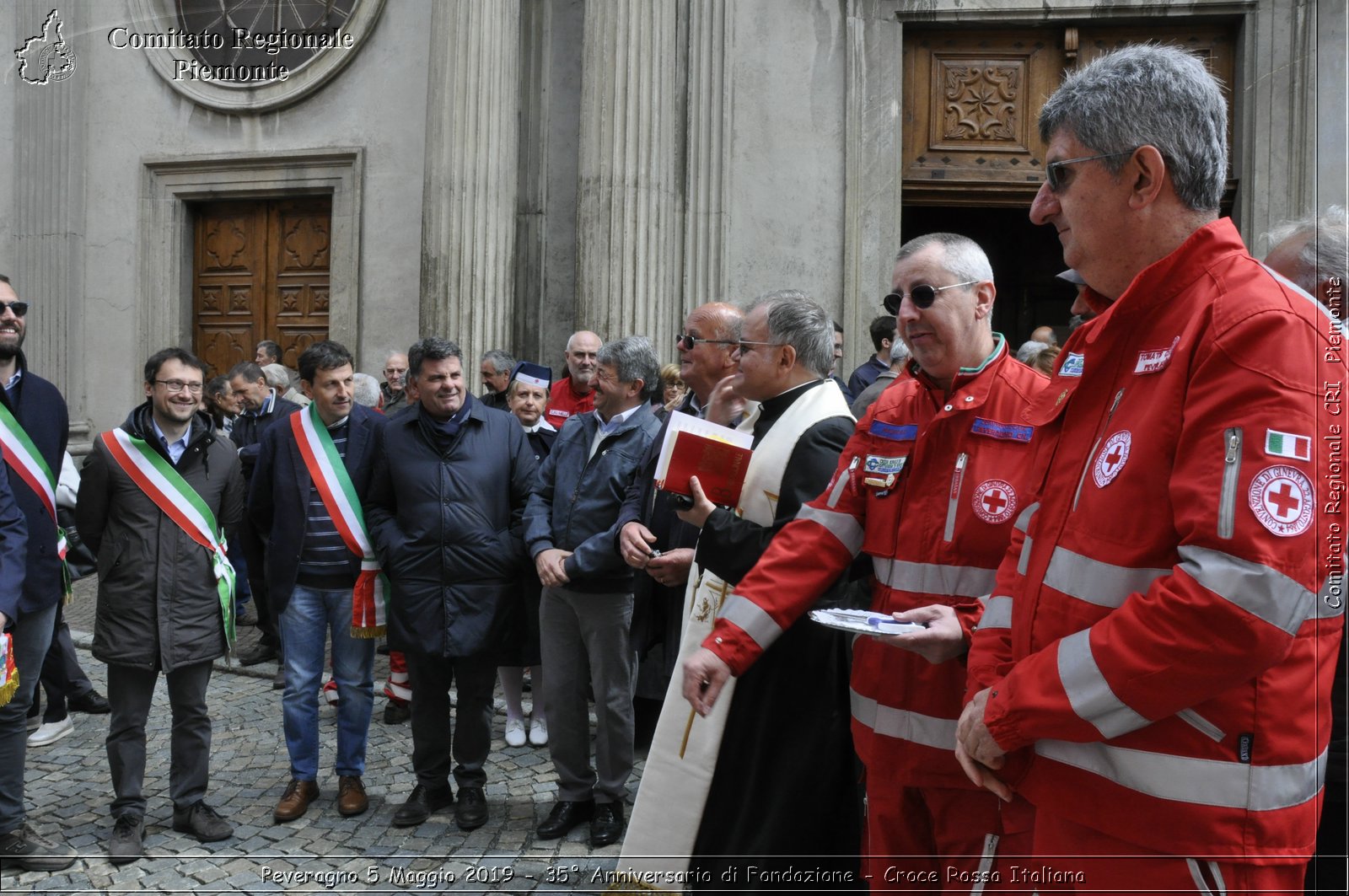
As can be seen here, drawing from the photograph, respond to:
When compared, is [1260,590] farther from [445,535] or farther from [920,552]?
[445,535]

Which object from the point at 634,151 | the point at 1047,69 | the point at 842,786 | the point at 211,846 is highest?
the point at 1047,69

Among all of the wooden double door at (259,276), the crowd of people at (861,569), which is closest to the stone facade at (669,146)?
the wooden double door at (259,276)

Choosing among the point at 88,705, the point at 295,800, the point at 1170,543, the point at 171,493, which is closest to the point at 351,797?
the point at 295,800

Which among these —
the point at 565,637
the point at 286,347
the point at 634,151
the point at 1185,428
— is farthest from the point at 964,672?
the point at 286,347

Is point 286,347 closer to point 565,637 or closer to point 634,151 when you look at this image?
point 634,151

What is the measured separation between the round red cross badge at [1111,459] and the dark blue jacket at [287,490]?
4116 millimetres

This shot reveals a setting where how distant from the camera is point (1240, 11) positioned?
8867 mm

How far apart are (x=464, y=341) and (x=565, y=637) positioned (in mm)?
4836

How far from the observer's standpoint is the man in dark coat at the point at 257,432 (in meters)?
7.77

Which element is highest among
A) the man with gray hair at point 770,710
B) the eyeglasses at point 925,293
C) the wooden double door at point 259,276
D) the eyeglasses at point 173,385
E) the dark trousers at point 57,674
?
the wooden double door at point 259,276

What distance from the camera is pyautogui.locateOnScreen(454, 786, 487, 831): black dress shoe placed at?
497 centimetres

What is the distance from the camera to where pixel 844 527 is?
296 centimetres

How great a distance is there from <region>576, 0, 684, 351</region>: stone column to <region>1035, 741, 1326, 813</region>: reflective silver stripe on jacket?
7.46 m

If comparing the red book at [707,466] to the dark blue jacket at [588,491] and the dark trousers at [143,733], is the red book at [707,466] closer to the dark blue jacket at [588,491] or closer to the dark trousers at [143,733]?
the dark blue jacket at [588,491]
